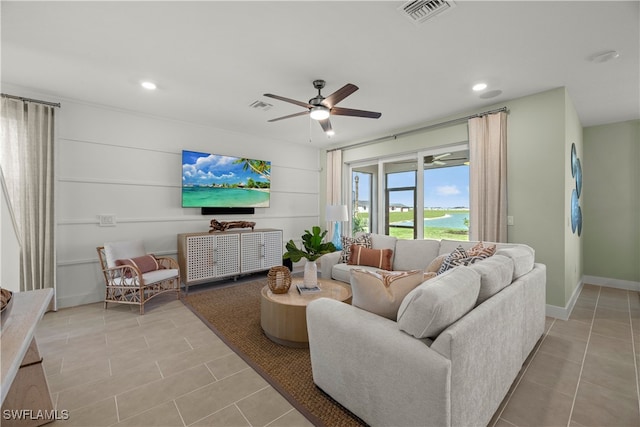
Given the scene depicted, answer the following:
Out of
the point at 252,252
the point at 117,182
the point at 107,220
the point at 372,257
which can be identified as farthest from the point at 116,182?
the point at 372,257

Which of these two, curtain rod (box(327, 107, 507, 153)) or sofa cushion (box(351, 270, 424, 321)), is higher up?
curtain rod (box(327, 107, 507, 153))

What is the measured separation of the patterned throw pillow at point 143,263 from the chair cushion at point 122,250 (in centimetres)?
11

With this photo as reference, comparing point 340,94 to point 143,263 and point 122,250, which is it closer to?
point 143,263

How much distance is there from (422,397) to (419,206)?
3652 millimetres

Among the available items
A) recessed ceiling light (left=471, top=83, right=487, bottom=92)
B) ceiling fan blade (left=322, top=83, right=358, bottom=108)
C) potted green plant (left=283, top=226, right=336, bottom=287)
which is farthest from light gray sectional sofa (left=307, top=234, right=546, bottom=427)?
recessed ceiling light (left=471, top=83, right=487, bottom=92)

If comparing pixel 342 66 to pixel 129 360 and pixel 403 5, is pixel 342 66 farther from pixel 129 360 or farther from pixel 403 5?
pixel 129 360

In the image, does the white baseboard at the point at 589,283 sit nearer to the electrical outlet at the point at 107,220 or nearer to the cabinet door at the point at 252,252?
the cabinet door at the point at 252,252

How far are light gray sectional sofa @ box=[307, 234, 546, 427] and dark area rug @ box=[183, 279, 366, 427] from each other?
10cm

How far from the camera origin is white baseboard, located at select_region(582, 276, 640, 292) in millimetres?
4230

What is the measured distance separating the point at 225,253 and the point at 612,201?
617cm

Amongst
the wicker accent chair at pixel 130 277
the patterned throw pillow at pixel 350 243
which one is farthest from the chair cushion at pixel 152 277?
the patterned throw pillow at pixel 350 243

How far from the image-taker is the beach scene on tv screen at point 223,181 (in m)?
4.31

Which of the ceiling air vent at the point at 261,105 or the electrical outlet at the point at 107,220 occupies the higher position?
the ceiling air vent at the point at 261,105

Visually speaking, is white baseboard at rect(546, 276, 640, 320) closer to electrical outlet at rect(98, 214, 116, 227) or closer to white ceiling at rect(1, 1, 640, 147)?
white ceiling at rect(1, 1, 640, 147)
